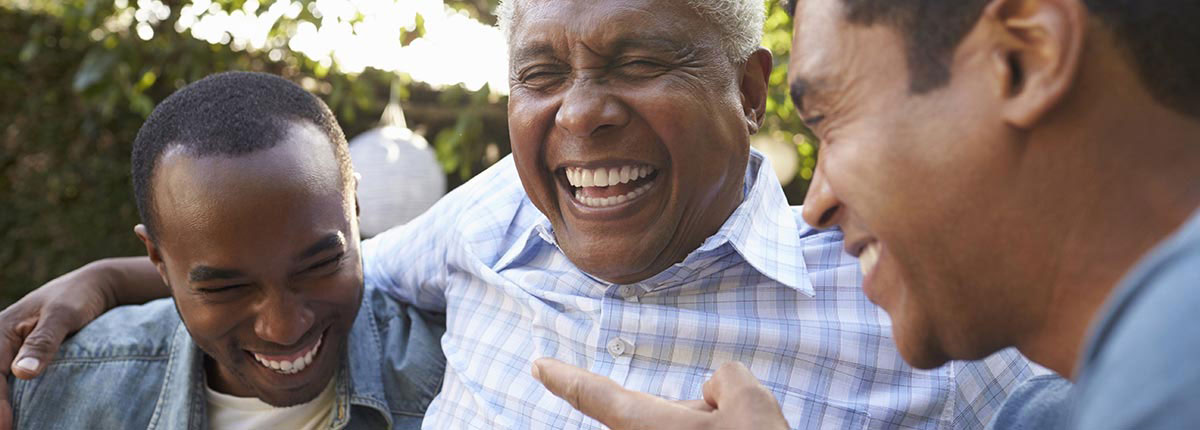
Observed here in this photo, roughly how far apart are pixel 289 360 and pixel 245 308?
0.17 m

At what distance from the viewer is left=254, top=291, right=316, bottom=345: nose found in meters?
2.16

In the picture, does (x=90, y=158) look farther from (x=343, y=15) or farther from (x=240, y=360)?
(x=240, y=360)

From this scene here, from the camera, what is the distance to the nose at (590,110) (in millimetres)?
1958

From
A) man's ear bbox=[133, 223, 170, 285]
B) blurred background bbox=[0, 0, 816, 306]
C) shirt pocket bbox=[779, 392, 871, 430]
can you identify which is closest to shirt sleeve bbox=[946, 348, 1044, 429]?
shirt pocket bbox=[779, 392, 871, 430]

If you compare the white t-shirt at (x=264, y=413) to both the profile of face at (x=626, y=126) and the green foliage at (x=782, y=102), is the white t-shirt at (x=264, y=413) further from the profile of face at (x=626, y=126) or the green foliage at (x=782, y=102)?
the green foliage at (x=782, y=102)

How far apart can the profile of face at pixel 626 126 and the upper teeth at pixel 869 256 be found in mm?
670

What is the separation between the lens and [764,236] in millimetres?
2100

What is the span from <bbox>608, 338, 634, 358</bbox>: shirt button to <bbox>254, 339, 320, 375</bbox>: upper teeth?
74cm

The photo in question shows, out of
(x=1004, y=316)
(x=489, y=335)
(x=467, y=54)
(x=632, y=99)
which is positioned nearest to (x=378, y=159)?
(x=467, y=54)

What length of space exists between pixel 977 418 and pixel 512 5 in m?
1.30

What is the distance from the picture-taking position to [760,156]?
7.70ft

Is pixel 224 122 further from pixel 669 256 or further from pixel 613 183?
pixel 669 256

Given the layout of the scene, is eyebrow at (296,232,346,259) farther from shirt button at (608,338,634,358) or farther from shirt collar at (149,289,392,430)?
shirt button at (608,338,634,358)

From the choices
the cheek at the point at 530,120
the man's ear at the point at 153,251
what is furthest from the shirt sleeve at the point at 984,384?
the man's ear at the point at 153,251
